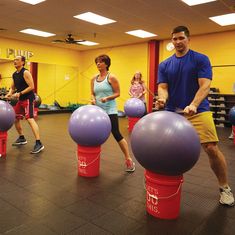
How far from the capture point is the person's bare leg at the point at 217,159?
2151mm

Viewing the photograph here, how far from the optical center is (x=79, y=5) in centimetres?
587

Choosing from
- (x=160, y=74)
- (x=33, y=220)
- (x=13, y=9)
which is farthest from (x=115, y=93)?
(x=13, y=9)

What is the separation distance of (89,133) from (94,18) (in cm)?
506

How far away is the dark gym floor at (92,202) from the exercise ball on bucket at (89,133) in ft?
0.50

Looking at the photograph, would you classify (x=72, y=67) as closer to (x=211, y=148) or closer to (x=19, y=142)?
(x=19, y=142)

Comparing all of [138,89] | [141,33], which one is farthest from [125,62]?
[138,89]

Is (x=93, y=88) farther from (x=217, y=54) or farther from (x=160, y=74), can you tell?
(x=217, y=54)

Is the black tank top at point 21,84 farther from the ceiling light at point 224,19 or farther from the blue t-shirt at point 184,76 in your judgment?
the ceiling light at point 224,19

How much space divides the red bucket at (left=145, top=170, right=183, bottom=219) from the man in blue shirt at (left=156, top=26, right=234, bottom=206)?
458 millimetres

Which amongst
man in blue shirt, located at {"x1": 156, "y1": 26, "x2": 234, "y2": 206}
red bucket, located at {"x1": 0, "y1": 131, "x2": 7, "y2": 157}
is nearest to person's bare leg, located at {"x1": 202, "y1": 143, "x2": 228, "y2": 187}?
man in blue shirt, located at {"x1": 156, "y1": 26, "x2": 234, "y2": 206}

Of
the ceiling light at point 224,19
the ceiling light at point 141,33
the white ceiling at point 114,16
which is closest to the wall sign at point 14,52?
the white ceiling at point 114,16

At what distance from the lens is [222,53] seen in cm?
809

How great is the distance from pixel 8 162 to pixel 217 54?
711 cm

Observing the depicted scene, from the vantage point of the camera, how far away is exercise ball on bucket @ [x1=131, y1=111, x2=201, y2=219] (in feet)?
5.70
